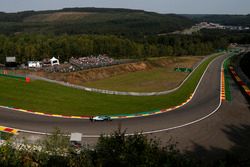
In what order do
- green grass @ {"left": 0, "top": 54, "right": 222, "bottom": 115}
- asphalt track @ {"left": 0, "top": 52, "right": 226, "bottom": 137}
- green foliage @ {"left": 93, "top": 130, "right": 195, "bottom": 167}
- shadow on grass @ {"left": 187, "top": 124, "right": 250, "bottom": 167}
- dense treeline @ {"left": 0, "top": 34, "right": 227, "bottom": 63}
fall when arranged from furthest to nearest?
dense treeline @ {"left": 0, "top": 34, "right": 227, "bottom": 63} < green grass @ {"left": 0, "top": 54, "right": 222, "bottom": 115} < asphalt track @ {"left": 0, "top": 52, "right": 226, "bottom": 137} < shadow on grass @ {"left": 187, "top": 124, "right": 250, "bottom": 167} < green foliage @ {"left": 93, "top": 130, "right": 195, "bottom": 167}

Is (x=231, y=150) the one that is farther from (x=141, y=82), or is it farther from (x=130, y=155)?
(x=141, y=82)

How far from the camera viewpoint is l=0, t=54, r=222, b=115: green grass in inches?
1818

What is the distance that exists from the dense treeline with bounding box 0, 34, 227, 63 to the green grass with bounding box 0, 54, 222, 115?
46595 millimetres

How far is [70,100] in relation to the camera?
168 ft

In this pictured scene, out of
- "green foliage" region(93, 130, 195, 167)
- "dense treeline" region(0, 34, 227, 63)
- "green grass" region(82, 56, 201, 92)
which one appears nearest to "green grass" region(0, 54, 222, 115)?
"green grass" region(82, 56, 201, 92)

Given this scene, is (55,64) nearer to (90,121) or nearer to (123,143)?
(90,121)

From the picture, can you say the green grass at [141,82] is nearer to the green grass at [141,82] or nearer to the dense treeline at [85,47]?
the green grass at [141,82]

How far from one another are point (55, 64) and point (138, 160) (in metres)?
77.4

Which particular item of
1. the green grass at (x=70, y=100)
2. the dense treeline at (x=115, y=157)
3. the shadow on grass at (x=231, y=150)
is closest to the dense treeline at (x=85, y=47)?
the green grass at (x=70, y=100)

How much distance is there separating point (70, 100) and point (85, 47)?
73769 mm

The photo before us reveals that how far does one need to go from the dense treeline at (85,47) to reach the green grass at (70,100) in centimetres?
4659

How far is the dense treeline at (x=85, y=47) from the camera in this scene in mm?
104688

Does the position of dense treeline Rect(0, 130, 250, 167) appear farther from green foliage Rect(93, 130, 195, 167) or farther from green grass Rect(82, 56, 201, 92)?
green grass Rect(82, 56, 201, 92)

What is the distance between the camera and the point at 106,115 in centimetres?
4388
